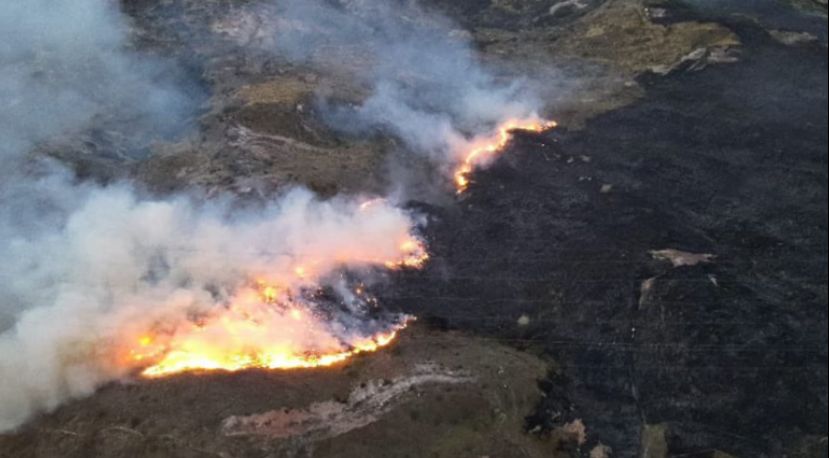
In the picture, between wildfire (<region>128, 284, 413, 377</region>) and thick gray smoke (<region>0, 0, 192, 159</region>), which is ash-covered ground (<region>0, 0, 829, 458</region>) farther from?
thick gray smoke (<region>0, 0, 192, 159</region>)

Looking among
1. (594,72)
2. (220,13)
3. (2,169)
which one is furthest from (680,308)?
(220,13)

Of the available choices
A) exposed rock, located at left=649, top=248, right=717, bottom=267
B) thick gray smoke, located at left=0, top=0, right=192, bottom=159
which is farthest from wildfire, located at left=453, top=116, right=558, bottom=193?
thick gray smoke, located at left=0, top=0, right=192, bottom=159

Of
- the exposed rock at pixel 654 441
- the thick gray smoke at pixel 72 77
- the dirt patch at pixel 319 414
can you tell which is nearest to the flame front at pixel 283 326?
the dirt patch at pixel 319 414

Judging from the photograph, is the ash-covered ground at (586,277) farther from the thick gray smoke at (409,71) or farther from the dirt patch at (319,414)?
the thick gray smoke at (409,71)

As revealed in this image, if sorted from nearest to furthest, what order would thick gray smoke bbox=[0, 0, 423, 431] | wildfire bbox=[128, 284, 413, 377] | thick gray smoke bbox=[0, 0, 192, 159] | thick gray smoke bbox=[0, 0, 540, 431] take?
thick gray smoke bbox=[0, 0, 423, 431]
wildfire bbox=[128, 284, 413, 377]
thick gray smoke bbox=[0, 0, 540, 431]
thick gray smoke bbox=[0, 0, 192, 159]

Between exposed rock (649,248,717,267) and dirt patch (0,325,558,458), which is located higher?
exposed rock (649,248,717,267)

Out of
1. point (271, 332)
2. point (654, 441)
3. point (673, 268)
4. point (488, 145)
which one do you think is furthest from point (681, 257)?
point (271, 332)
